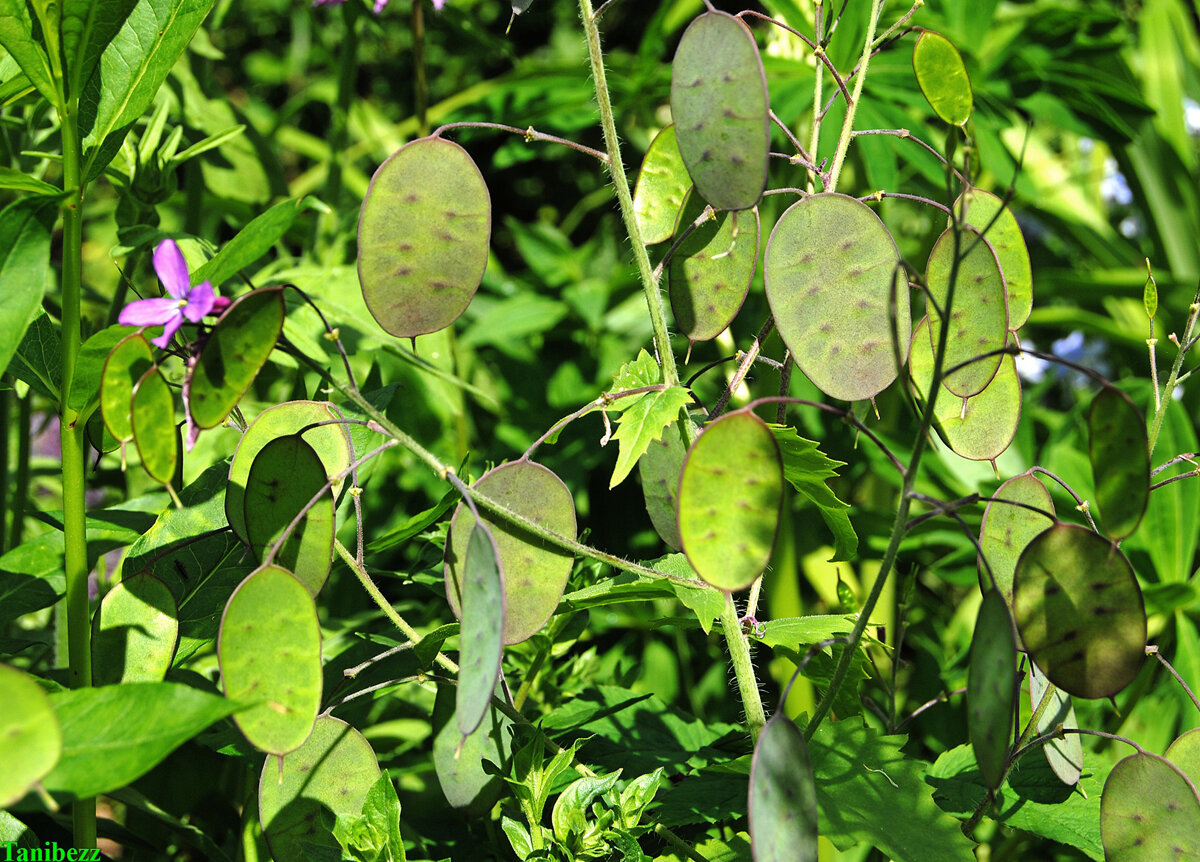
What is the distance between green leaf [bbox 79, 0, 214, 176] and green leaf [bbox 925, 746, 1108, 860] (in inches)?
21.8

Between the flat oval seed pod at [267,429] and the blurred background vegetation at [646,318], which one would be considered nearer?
the flat oval seed pod at [267,429]

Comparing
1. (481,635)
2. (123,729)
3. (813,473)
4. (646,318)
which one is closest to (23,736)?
(123,729)

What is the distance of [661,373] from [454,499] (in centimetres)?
13

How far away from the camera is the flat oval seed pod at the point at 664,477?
497mm

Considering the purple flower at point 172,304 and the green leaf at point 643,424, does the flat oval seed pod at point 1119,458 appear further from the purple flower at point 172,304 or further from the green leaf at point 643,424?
the purple flower at point 172,304

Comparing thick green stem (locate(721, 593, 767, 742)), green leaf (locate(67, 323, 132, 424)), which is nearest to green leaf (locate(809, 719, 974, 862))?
thick green stem (locate(721, 593, 767, 742))

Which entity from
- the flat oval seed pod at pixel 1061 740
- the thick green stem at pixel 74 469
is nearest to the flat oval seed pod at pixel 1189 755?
the flat oval seed pod at pixel 1061 740

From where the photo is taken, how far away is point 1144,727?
0.98 metres

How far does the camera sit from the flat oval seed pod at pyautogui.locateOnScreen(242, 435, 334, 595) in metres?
0.42

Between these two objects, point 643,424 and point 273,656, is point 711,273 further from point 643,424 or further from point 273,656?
point 273,656

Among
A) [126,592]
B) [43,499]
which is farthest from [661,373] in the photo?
[43,499]

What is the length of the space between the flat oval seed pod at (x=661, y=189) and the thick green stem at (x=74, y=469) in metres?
0.27

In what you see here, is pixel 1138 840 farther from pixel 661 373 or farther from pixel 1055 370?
pixel 1055 370

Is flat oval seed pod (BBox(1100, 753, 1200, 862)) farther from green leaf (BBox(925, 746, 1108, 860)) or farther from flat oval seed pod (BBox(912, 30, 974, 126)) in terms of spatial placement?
flat oval seed pod (BBox(912, 30, 974, 126))
